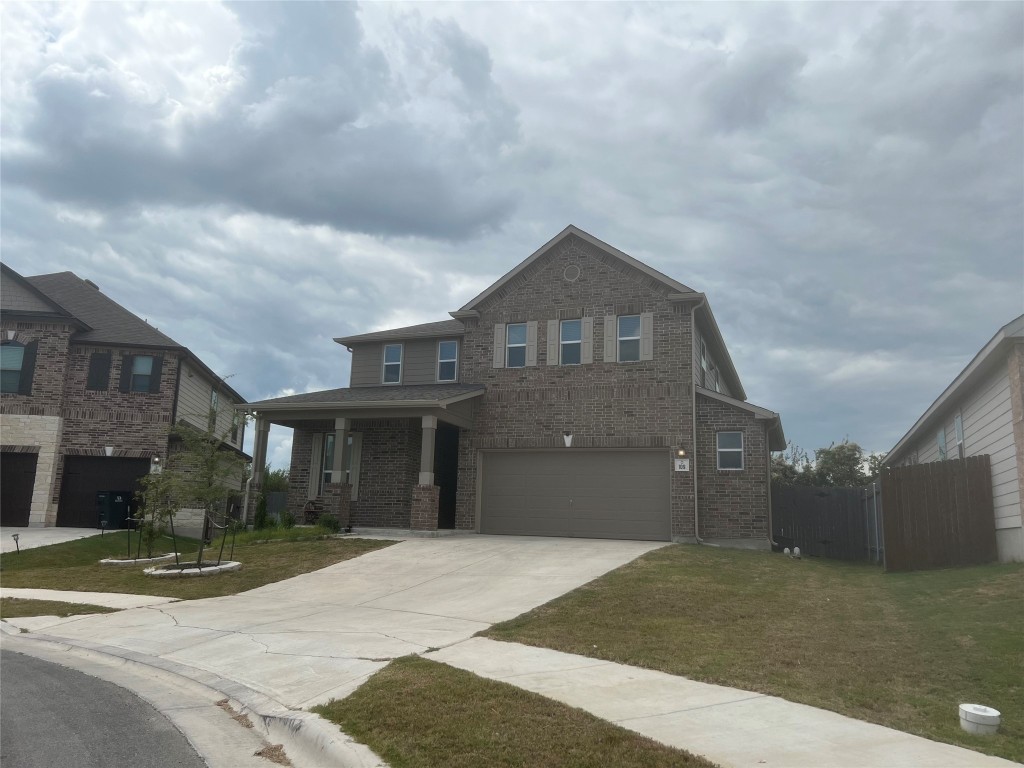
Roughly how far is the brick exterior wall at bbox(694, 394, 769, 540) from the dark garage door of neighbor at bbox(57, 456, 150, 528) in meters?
17.5

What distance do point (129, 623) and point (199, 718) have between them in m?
5.58

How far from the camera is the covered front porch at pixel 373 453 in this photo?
20.6 meters

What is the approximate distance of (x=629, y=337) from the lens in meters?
21.5

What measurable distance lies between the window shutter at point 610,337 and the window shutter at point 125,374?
15.8 meters

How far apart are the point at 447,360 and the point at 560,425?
477 centimetres

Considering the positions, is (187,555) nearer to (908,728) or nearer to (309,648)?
(309,648)

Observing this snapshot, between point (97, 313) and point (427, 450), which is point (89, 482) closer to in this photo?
point (97, 313)

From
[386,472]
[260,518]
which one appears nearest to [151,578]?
[260,518]

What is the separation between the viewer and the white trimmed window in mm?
20406

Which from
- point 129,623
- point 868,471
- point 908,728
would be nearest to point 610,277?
point 129,623

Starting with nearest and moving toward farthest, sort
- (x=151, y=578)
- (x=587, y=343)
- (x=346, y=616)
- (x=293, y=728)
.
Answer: (x=293, y=728) → (x=346, y=616) → (x=151, y=578) → (x=587, y=343)

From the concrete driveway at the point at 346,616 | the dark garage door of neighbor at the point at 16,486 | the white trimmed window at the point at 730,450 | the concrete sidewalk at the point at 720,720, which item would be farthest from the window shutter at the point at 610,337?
the dark garage door of neighbor at the point at 16,486

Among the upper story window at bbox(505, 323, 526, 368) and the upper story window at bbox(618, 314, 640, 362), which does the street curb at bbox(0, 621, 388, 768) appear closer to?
the upper story window at bbox(505, 323, 526, 368)

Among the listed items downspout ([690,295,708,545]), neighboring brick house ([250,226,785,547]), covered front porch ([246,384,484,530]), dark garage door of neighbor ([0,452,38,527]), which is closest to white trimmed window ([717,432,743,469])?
neighboring brick house ([250,226,785,547])
